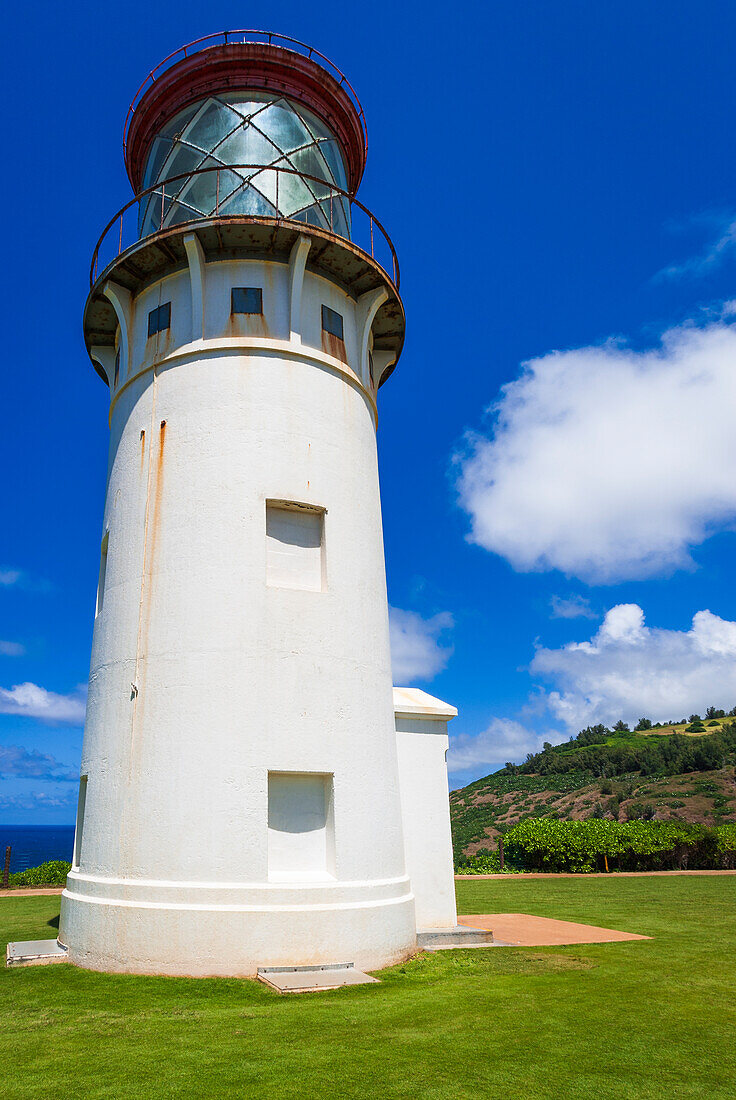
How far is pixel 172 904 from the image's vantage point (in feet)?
30.6

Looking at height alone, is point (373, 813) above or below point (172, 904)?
above

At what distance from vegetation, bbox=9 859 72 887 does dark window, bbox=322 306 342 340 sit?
50.4 feet

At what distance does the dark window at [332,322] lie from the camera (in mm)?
12719

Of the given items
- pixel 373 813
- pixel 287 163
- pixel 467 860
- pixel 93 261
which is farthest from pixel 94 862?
pixel 467 860

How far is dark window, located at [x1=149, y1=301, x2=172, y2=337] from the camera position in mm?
12328

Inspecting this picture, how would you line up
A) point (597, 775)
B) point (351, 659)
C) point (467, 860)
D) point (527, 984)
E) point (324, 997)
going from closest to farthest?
point (324, 997)
point (527, 984)
point (351, 659)
point (467, 860)
point (597, 775)

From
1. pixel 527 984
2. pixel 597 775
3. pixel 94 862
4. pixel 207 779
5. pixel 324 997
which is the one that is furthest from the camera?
pixel 597 775

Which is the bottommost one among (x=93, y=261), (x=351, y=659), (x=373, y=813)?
(x=373, y=813)

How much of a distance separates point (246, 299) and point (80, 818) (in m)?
8.44

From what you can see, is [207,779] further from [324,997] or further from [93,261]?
[93,261]

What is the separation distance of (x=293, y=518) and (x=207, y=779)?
392 centimetres

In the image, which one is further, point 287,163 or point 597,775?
point 597,775

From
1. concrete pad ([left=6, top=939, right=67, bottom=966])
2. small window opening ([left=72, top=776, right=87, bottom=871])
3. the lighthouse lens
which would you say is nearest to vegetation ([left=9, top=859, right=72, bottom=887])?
small window opening ([left=72, top=776, right=87, bottom=871])

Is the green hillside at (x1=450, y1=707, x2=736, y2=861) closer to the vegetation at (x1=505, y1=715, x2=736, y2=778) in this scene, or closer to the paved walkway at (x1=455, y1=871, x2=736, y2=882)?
the vegetation at (x1=505, y1=715, x2=736, y2=778)
